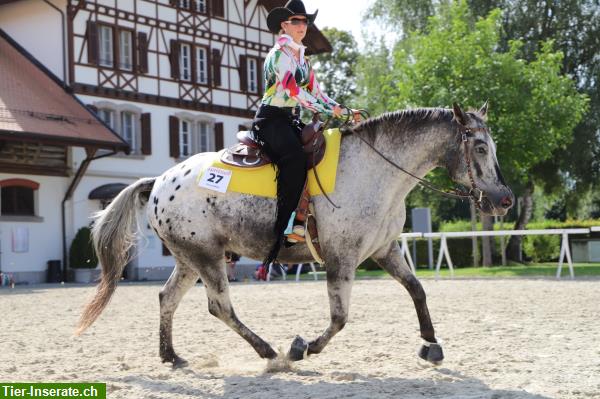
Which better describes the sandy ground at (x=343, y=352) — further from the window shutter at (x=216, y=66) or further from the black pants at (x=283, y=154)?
the window shutter at (x=216, y=66)

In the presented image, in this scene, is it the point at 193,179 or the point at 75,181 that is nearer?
the point at 193,179

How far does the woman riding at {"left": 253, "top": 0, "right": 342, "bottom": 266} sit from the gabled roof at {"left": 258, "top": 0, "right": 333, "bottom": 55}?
30.3 m

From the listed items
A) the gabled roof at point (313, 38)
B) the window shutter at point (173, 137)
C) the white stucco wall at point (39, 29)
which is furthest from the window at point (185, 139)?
the gabled roof at point (313, 38)

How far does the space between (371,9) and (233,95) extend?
7.82 m

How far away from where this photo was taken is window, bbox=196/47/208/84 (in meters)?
34.5

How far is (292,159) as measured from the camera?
672 centimetres

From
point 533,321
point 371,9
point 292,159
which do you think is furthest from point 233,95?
point 292,159

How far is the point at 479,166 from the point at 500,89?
21.7m

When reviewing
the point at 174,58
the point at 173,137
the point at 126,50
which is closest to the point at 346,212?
the point at 126,50

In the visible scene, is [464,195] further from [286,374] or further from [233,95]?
[233,95]

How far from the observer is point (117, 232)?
777 centimetres

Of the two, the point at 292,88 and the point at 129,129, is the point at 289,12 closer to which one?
the point at 292,88

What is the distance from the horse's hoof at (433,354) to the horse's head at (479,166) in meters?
1.13

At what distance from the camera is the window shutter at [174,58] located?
109 ft
